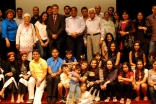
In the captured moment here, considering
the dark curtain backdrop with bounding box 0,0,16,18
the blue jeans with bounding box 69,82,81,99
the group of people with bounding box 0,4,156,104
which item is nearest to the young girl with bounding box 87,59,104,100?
the group of people with bounding box 0,4,156,104

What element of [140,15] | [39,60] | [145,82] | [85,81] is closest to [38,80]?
[39,60]

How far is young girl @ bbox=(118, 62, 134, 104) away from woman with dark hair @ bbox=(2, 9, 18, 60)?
7.79ft

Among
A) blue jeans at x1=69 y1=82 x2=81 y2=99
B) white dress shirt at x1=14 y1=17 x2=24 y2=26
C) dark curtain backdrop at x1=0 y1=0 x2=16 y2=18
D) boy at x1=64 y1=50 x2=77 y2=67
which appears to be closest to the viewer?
blue jeans at x1=69 y1=82 x2=81 y2=99

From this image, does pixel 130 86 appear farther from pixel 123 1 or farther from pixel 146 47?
pixel 123 1

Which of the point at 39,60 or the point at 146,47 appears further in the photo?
the point at 146,47

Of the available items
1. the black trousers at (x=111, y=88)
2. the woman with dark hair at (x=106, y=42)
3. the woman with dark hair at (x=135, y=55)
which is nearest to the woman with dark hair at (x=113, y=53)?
the woman with dark hair at (x=106, y=42)

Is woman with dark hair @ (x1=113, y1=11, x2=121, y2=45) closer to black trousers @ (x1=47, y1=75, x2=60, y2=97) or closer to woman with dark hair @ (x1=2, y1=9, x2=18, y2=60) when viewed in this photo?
black trousers @ (x1=47, y1=75, x2=60, y2=97)

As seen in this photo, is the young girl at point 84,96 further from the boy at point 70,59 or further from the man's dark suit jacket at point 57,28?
the man's dark suit jacket at point 57,28

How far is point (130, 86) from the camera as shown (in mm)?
6699

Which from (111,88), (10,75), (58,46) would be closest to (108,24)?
(58,46)

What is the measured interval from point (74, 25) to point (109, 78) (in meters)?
1.41

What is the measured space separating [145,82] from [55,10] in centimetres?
237

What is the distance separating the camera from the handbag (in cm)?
744

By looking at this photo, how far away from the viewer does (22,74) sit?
7.06 m
